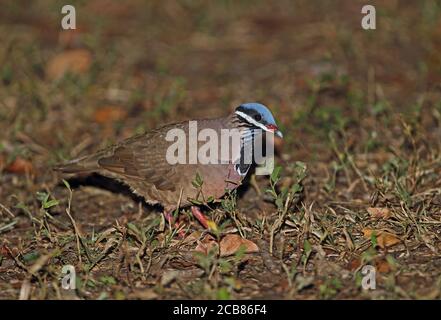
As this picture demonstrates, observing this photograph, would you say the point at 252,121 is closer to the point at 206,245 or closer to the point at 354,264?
the point at 206,245

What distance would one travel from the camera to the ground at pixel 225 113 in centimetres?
498

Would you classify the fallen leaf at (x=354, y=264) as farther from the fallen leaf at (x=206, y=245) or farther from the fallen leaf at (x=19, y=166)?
the fallen leaf at (x=19, y=166)

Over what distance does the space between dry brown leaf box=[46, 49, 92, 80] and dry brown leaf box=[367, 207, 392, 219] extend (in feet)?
13.9

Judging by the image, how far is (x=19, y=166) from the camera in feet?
23.2

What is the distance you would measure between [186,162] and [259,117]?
2.06 ft

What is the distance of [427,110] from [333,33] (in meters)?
2.01

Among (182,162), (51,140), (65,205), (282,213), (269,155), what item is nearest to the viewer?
(282,213)

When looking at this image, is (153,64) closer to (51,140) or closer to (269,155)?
(51,140)

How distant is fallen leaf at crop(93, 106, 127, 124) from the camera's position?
8078mm

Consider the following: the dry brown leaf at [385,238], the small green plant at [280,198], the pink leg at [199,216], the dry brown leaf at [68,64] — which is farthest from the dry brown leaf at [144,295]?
the dry brown leaf at [68,64]

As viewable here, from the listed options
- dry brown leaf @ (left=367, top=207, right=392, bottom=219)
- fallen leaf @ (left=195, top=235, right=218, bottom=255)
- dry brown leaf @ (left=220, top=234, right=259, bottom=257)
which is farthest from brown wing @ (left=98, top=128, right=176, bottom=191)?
dry brown leaf @ (left=367, top=207, right=392, bottom=219)

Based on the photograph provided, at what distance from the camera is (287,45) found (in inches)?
376

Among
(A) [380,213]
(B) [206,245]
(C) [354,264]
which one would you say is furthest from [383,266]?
(B) [206,245]

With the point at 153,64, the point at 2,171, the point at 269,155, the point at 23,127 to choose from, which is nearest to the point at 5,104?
the point at 23,127
